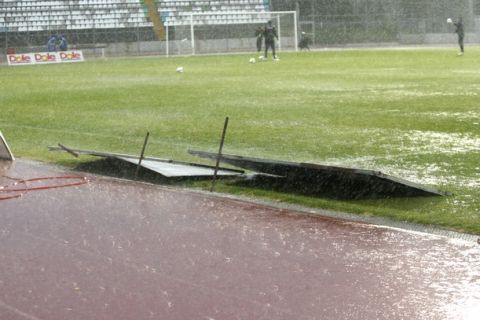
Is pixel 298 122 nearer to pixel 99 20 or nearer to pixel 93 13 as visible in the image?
pixel 99 20

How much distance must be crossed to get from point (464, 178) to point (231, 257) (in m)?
4.08

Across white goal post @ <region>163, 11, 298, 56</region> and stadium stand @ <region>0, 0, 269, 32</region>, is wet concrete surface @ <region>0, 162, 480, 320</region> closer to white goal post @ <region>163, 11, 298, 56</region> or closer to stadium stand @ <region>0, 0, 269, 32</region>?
white goal post @ <region>163, 11, 298, 56</region>

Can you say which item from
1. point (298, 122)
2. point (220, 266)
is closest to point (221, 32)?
point (298, 122)

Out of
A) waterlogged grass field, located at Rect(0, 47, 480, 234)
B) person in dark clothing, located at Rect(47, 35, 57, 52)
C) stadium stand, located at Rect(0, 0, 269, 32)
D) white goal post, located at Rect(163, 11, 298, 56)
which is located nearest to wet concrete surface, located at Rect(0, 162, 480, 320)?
waterlogged grass field, located at Rect(0, 47, 480, 234)

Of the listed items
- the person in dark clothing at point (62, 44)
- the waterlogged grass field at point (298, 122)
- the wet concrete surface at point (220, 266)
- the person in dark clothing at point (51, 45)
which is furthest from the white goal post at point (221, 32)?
the wet concrete surface at point (220, 266)

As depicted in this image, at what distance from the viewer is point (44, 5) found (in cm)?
5788

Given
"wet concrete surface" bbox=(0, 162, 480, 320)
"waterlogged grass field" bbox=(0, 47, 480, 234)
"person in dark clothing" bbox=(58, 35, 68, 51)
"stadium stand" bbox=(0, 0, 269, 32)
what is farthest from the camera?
"stadium stand" bbox=(0, 0, 269, 32)

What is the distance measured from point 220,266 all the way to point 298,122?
31.1ft

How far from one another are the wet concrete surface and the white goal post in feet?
158

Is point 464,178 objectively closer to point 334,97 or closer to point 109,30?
point 334,97

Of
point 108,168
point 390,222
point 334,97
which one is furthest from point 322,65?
point 390,222

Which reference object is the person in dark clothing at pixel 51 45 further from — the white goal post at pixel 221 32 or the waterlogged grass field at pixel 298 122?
the waterlogged grass field at pixel 298 122

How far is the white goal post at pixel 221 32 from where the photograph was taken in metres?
56.9

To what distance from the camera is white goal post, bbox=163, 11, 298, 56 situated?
56.9 metres
